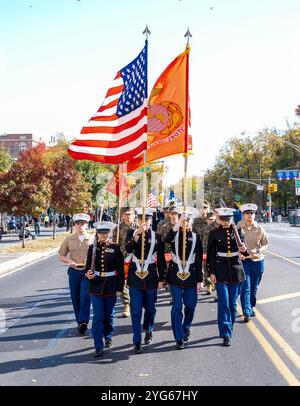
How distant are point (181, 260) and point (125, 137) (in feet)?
7.37

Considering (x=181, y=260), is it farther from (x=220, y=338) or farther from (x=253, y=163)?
(x=253, y=163)

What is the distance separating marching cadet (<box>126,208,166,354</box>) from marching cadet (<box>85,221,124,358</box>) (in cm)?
19

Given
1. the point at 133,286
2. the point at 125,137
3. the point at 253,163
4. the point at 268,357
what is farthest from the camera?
the point at 253,163

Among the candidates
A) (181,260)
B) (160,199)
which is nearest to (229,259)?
(181,260)

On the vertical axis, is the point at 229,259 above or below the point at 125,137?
below

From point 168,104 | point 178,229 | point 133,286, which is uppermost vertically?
point 168,104

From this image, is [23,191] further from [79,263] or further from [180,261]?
[180,261]

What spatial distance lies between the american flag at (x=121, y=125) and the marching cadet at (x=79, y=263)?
3.52 ft

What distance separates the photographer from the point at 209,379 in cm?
574

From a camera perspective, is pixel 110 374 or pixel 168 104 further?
pixel 168 104

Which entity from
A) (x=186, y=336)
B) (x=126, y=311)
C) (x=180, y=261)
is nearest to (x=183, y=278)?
(x=180, y=261)

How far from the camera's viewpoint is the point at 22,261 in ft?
64.5

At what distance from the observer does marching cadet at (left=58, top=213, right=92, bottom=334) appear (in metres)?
8.12

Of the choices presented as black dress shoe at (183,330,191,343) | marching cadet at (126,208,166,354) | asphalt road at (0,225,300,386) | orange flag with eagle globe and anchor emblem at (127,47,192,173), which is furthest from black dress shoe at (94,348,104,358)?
orange flag with eagle globe and anchor emblem at (127,47,192,173)
